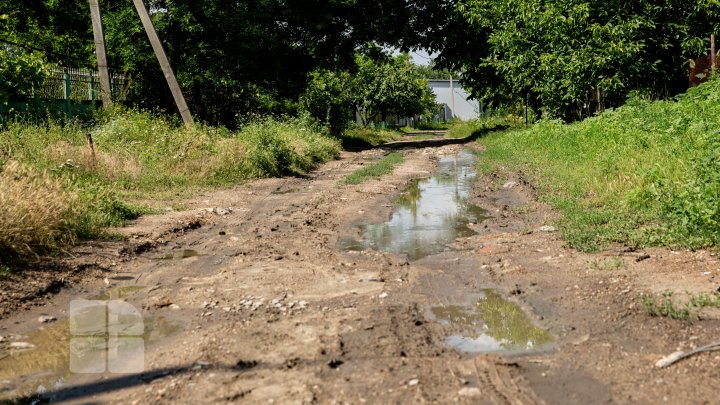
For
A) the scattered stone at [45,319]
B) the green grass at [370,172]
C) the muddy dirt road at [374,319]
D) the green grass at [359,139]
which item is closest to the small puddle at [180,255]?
the muddy dirt road at [374,319]

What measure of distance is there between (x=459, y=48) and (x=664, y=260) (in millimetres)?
23313

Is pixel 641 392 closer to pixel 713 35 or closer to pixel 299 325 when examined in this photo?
pixel 299 325

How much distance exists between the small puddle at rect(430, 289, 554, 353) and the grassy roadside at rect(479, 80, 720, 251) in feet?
6.04

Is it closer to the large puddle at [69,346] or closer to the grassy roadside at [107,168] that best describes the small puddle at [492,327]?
the large puddle at [69,346]

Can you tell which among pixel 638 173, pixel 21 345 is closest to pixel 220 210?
pixel 21 345

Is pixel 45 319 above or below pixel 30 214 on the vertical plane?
below

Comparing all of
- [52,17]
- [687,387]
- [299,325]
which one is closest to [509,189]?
[299,325]

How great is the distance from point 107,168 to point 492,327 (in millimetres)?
9236

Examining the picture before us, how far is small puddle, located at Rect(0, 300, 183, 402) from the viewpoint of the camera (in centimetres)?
412

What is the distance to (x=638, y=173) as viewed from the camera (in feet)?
30.0

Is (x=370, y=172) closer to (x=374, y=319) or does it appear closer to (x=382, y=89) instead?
(x=374, y=319)

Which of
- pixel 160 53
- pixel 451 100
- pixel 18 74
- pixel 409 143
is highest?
pixel 451 100

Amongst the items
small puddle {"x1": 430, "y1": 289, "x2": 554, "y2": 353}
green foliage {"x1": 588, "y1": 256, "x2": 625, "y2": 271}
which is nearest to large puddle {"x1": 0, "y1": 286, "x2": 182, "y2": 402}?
small puddle {"x1": 430, "y1": 289, "x2": 554, "y2": 353}

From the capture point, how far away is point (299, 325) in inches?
190
